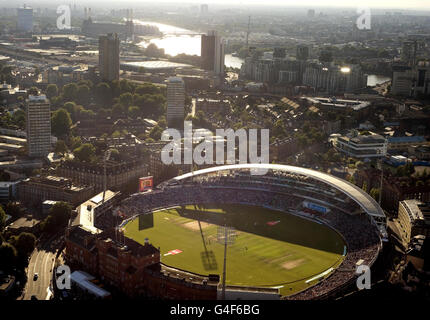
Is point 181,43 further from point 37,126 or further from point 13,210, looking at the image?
point 13,210

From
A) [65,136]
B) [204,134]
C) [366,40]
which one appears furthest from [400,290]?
[366,40]

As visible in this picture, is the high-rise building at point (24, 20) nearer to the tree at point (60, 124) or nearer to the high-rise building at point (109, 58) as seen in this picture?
the high-rise building at point (109, 58)

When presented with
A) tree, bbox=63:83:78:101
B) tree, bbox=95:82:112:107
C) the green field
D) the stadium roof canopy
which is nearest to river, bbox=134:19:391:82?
tree, bbox=95:82:112:107

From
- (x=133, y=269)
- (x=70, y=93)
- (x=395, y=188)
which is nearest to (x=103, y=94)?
(x=70, y=93)

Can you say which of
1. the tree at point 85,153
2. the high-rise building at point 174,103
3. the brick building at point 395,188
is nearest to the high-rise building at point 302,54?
the high-rise building at point 174,103

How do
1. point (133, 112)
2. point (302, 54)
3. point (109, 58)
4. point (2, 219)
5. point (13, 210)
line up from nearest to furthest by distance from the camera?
point (2, 219)
point (13, 210)
point (133, 112)
point (109, 58)
point (302, 54)
